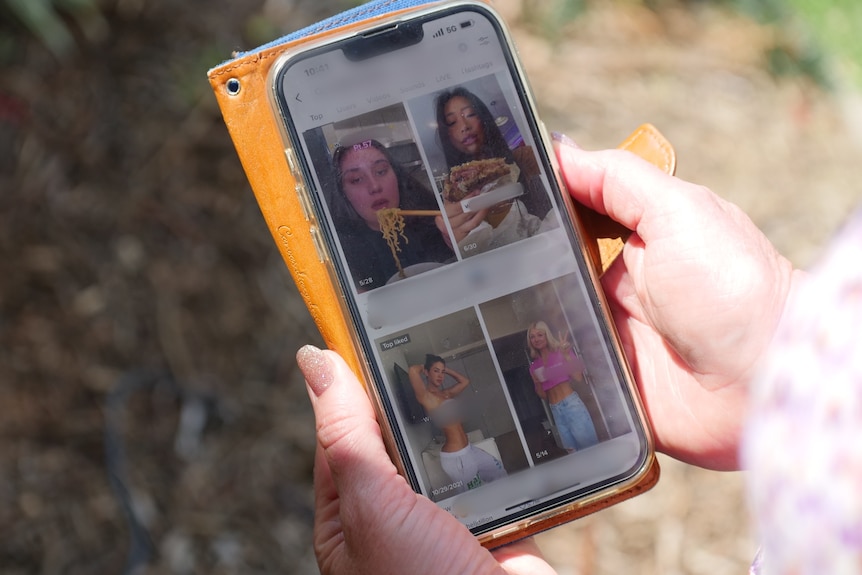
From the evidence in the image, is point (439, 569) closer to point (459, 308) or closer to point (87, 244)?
point (459, 308)

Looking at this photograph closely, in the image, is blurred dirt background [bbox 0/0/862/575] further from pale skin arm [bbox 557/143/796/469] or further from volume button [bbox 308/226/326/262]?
volume button [bbox 308/226/326/262]

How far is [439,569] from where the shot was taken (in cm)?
85

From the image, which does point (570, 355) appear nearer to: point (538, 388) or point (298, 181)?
point (538, 388)

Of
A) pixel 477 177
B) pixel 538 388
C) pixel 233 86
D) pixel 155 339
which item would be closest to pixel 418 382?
pixel 538 388

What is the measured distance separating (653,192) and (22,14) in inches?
52.2

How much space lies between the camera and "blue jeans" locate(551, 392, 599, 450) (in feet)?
3.25

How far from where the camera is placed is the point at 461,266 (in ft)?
3.21

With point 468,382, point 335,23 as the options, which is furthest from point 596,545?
point 335,23

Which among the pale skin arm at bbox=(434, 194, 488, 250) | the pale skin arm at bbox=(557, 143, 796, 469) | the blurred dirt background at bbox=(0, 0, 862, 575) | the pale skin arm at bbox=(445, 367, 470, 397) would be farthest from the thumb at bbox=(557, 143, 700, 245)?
the blurred dirt background at bbox=(0, 0, 862, 575)

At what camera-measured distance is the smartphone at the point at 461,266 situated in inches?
37.7

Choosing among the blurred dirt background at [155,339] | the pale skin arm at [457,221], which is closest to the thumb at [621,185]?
the pale skin arm at [457,221]

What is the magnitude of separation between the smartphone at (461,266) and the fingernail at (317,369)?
5cm

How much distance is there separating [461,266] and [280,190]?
0.26 metres

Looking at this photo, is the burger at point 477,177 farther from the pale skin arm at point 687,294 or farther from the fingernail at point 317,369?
the fingernail at point 317,369
